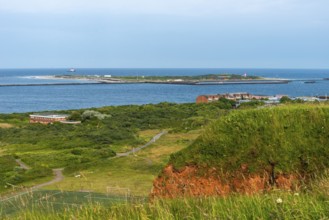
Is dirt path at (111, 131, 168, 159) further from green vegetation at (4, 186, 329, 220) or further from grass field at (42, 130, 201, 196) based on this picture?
green vegetation at (4, 186, 329, 220)

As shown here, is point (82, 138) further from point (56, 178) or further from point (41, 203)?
point (41, 203)

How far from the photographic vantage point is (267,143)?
13.0 metres

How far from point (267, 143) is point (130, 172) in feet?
49.0

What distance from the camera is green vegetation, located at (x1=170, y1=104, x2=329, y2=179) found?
40.8 feet

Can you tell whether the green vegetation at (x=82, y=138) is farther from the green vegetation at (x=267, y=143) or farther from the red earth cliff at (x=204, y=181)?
the green vegetation at (x=267, y=143)

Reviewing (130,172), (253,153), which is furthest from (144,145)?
(253,153)

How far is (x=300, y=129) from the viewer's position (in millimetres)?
12922

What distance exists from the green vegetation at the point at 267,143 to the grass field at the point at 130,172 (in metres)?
5.51

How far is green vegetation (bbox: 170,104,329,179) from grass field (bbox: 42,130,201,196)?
551 centimetres

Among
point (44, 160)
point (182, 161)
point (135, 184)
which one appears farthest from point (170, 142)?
point (182, 161)

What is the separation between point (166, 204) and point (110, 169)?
2208cm

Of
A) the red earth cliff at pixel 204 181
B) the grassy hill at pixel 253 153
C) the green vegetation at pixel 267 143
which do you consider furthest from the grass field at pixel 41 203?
the green vegetation at pixel 267 143

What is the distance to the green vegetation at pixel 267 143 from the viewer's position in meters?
12.4

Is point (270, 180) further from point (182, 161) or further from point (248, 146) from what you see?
point (182, 161)
